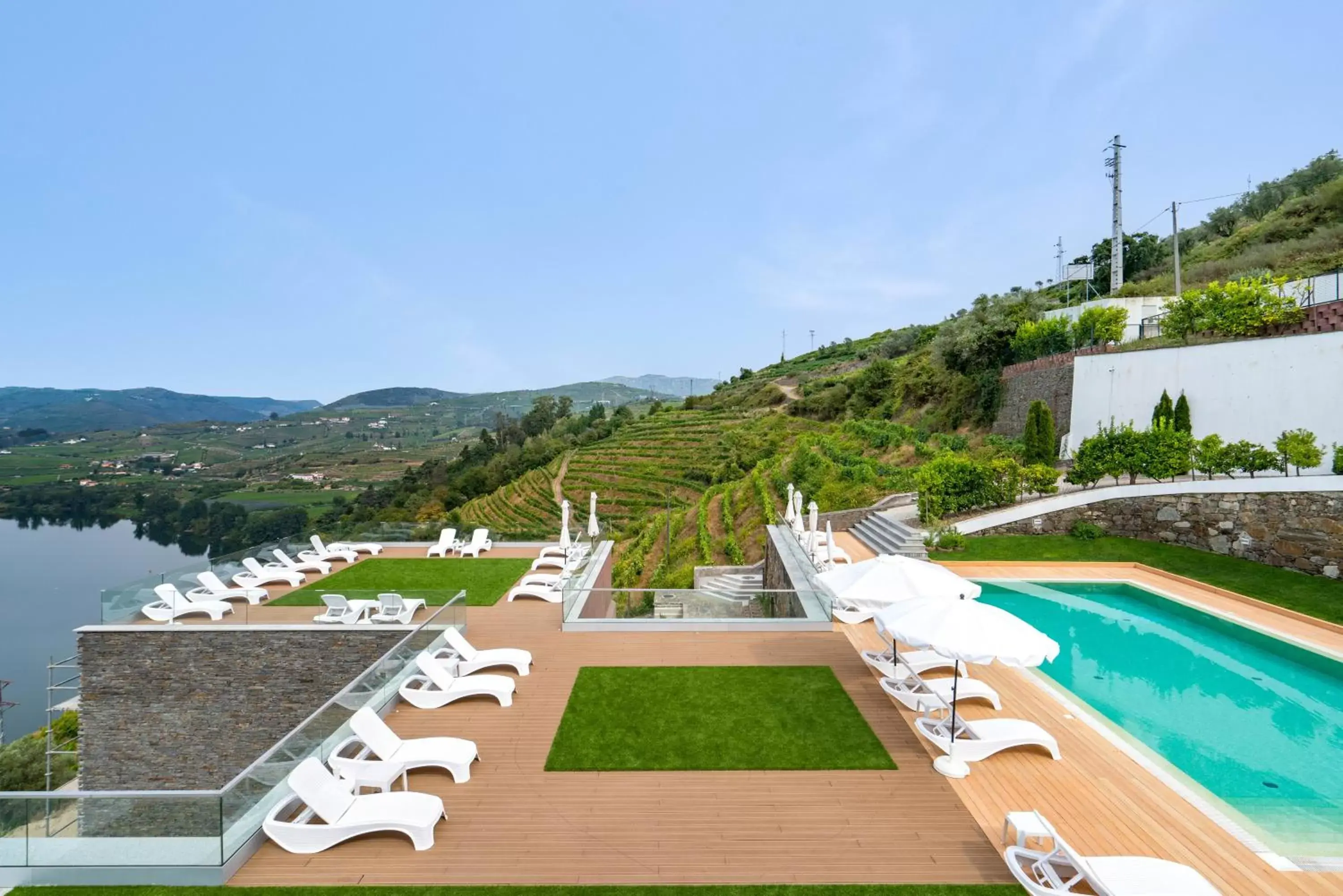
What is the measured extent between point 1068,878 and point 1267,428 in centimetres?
1907

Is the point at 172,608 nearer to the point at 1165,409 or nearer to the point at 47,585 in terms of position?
the point at 1165,409

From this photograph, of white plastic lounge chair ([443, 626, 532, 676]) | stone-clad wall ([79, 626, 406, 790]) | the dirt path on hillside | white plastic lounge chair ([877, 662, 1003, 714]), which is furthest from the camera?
the dirt path on hillside

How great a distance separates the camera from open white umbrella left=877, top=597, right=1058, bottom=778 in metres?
5.71

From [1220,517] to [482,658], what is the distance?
17.2 m

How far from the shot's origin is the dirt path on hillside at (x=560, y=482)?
5147 centimetres

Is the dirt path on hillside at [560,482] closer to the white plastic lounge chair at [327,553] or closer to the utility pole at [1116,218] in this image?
the white plastic lounge chair at [327,553]

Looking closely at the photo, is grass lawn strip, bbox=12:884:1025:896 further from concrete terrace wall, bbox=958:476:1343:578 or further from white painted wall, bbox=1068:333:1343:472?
white painted wall, bbox=1068:333:1343:472

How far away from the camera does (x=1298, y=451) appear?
1492 centimetres

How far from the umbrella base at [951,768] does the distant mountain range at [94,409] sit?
175 m

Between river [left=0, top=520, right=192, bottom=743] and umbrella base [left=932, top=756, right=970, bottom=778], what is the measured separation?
53.1 m

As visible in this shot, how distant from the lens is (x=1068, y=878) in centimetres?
456

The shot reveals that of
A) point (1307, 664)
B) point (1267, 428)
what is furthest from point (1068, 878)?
point (1267, 428)

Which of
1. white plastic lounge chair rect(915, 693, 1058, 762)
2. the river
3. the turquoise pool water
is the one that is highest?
white plastic lounge chair rect(915, 693, 1058, 762)

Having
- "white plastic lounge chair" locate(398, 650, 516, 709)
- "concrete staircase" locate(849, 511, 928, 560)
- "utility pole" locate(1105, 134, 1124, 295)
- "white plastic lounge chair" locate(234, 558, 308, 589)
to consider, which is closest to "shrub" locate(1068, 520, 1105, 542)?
"concrete staircase" locate(849, 511, 928, 560)
